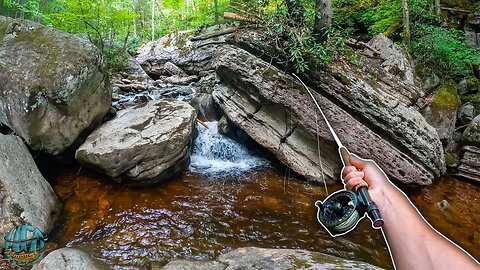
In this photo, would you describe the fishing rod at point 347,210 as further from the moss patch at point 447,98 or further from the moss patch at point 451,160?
the moss patch at point 447,98

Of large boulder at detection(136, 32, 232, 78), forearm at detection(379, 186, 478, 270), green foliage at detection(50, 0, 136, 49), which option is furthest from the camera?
large boulder at detection(136, 32, 232, 78)

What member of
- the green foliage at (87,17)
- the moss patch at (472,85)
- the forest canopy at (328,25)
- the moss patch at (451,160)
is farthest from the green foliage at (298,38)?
the green foliage at (87,17)

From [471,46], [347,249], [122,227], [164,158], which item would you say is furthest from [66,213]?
[471,46]

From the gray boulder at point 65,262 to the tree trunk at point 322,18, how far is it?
6851mm

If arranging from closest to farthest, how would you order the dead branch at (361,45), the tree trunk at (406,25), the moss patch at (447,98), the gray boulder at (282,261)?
the gray boulder at (282,261) → the moss patch at (447,98) → the dead branch at (361,45) → the tree trunk at (406,25)

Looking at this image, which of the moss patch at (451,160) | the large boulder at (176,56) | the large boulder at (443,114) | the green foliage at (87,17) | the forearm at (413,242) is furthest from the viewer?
the large boulder at (176,56)

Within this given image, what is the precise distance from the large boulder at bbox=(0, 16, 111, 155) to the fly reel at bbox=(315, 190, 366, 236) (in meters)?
6.37

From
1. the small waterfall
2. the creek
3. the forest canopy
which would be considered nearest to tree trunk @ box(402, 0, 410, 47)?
the forest canopy

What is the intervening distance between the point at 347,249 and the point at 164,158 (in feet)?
14.3

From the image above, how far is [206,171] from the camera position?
7.95 meters

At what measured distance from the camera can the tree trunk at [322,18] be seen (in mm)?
7130

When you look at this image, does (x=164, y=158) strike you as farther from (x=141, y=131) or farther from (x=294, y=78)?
(x=294, y=78)

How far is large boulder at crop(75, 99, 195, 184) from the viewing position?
6.23 m

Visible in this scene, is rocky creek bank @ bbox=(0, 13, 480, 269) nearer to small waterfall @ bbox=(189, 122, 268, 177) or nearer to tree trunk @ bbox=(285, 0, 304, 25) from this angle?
small waterfall @ bbox=(189, 122, 268, 177)
